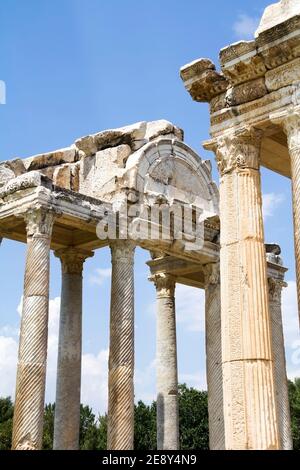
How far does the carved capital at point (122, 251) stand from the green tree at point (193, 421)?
42.0 m

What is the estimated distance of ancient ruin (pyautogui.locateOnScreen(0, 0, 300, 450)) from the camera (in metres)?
13.1

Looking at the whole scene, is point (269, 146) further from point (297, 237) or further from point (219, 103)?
point (297, 237)

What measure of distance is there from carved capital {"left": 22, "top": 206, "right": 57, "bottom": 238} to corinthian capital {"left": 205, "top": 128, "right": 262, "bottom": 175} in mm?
9469

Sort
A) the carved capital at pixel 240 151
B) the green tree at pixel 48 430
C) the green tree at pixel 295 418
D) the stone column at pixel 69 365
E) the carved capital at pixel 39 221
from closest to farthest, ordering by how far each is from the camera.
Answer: the carved capital at pixel 240 151 → the carved capital at pixel 39 221 → the stone column at pixel 69 365 → the green tree at pixel 48 430 → the green tree at pixel 295 418

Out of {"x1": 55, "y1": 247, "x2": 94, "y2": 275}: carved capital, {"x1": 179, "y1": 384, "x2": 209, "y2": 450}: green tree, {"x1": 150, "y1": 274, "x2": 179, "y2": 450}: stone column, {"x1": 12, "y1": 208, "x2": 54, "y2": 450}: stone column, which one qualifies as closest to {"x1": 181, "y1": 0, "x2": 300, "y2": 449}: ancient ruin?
{"x1": 12, "y1": 208, "x2": 54, "y2": 450}: stone column

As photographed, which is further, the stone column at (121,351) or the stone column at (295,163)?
the stone column at (121,351)

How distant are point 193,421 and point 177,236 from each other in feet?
139

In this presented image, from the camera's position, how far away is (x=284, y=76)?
44.6 ft

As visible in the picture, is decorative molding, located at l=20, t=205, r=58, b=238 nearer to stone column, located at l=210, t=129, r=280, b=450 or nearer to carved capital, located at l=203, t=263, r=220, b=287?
carved capital, located at l=203, t=263, r=220, b=287

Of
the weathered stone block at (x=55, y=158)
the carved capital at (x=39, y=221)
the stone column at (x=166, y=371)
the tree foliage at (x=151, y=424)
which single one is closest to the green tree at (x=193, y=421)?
the tree foliage at (x=151, y=424)

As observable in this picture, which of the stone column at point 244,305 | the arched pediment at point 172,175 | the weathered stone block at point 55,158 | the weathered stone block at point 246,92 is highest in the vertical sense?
the weathered stone block at point 55,158

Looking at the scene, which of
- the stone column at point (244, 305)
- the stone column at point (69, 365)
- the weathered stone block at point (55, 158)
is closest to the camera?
the stone column at point (244, 305)

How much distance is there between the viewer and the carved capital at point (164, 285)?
2956 centimetres

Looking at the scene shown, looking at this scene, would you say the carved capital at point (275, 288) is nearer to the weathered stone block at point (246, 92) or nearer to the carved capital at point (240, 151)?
the carved capital at point (240, 151)
